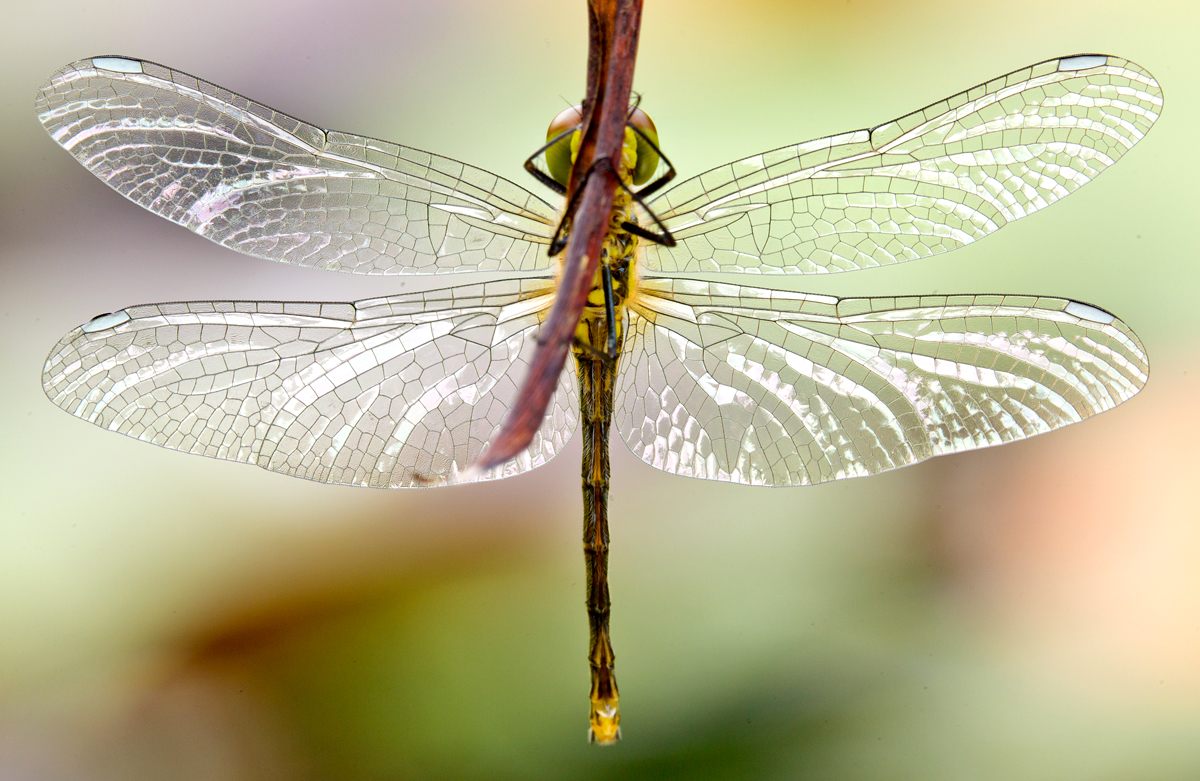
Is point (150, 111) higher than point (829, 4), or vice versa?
point (829, 4)

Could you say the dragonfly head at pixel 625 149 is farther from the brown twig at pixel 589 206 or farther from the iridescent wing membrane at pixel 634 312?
the brown twig at pixel 589 206

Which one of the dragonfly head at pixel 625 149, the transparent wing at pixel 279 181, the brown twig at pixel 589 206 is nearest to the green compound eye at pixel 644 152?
the dragonfly head at pixel 625 149

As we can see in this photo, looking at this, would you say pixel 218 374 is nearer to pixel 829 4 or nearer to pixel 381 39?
pixel 381 39

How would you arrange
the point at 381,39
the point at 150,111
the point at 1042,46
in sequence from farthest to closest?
the point at 381,39 < the point at 1042,46 < the point at 150,111

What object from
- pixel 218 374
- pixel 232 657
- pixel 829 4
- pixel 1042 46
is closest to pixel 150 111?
pixel 218 374

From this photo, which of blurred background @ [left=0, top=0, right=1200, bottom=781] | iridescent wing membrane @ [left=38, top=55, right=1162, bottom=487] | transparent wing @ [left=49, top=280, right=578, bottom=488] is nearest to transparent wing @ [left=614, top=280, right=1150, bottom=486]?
iridescent wing membrane @ [left=38, top=55, right=1162, bottom=487]

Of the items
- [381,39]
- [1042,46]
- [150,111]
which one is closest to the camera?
[150,111]

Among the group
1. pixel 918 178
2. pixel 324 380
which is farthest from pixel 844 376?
pixel 324 380

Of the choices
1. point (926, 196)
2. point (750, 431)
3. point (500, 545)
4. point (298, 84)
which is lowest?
point (500, 545)
